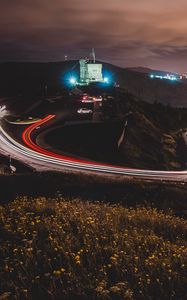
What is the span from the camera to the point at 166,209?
18562 millimetres

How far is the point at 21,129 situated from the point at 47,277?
4917 centimetres

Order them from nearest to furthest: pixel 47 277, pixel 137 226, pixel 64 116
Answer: pixel 47 277
pixel 137 226
pixel 64 116

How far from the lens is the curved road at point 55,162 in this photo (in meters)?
35.2

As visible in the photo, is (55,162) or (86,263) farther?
(55,162)

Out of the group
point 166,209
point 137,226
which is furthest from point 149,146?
point 137,226

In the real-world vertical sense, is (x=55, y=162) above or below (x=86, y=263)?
below

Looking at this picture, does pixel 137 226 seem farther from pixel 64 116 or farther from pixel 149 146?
pixel 64 116

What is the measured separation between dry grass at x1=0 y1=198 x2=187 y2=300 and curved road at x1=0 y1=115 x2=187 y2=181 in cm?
2404

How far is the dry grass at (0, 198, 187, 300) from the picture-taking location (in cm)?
725

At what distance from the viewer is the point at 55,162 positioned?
3772 centimetres

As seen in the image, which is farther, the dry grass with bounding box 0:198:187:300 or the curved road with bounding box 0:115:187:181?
the curved road with bounding box 0:115:187:181

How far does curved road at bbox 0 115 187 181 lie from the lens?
3522 centimetres

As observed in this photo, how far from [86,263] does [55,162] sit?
2933 cm

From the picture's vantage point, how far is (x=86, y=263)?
8.70 metres
